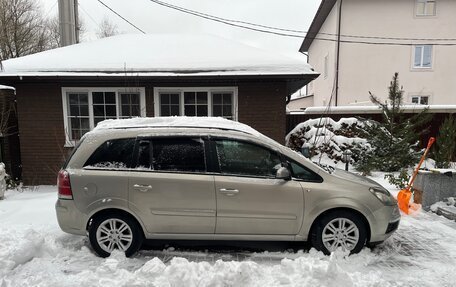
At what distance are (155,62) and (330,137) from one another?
6.24 metres

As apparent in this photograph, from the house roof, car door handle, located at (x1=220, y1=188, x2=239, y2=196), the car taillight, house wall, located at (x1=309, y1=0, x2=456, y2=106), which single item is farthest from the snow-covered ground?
the house roof

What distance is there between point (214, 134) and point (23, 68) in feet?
22.8

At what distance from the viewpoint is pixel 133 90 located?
902cm

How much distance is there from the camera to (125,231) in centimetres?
409

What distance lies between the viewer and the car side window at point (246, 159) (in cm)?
413

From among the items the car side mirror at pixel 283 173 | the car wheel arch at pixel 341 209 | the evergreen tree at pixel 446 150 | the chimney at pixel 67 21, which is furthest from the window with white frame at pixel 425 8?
the car side mirror at pixel 283 173

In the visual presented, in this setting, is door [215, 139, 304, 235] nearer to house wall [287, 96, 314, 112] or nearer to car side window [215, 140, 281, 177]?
car side window [215, 140, 281, 177]

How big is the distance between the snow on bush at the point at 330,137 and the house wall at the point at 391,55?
27.5 ft

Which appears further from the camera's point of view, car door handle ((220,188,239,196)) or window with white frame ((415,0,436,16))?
window with white frame ((415,0,436,16))

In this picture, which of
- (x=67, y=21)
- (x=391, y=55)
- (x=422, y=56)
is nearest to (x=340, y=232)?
(x=67, y=21)

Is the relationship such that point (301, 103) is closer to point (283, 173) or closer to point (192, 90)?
point (192, 90)

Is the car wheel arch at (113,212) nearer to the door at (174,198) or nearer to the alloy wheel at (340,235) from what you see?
the door at (174,198)

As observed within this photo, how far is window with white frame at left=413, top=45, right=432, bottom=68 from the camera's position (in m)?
18.9

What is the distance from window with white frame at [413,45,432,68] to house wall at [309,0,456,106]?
29cm
